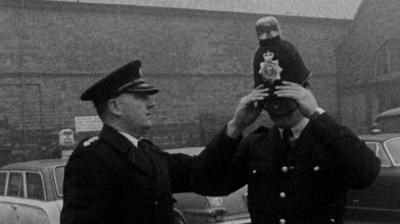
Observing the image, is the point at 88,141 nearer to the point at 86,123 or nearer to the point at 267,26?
the point at 267,26

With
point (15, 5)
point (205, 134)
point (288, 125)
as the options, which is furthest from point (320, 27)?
point (288, 125)

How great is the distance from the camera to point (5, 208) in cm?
838

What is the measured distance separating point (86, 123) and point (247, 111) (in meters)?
13.6

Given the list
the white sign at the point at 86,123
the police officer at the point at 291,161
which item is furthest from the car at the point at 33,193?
the white sign at the point at 86,123

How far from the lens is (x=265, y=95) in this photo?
2.54 m

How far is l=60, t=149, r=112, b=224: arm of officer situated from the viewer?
8.75 feet

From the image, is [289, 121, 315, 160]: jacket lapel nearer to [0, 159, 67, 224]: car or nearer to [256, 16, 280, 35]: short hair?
[256, 16, 280, 35]: short hair

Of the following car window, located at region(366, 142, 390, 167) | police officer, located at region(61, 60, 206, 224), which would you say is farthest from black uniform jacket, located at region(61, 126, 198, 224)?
car window, located at region(366, 142, 390, 167)

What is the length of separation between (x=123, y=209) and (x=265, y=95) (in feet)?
2.73

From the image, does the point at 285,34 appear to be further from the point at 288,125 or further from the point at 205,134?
the point at 288,125

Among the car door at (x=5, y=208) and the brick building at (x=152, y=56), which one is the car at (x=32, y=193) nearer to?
the car door at (x=5, y=208)

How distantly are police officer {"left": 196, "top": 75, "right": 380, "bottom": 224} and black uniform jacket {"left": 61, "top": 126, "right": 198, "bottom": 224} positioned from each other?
0.27 metres

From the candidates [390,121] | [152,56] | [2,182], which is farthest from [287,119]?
[152,56]

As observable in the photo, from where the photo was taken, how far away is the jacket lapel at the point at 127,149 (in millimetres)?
2955
